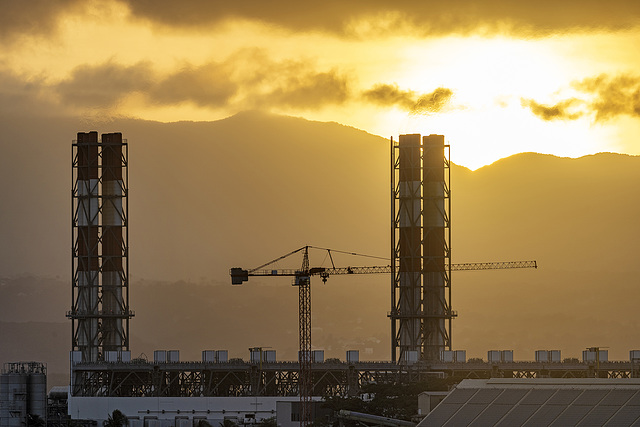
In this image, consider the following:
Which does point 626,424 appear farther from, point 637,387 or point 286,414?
point 286,414

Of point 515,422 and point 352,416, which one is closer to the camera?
point 515,422

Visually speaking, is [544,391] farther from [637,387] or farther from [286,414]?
[286,414]

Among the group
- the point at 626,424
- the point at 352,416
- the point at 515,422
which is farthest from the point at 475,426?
the point at 352,416

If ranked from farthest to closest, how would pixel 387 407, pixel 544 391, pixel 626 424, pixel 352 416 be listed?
pixel 387 407 < pixel 352 416 < pixel 544 391 < pixel 626 424

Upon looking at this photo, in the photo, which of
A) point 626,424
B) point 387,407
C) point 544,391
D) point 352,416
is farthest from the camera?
point 387,407

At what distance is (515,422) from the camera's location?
141750 mm

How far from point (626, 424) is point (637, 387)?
308 inches

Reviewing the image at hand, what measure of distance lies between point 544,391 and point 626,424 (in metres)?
12.7

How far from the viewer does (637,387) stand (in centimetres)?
14288

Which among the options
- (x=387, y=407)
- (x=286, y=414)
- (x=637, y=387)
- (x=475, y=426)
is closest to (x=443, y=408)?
(x=475, y=426)

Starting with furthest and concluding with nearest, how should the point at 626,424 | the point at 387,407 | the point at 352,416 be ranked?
the point at 387,407 < the point at 352,416 < the point at 626,424

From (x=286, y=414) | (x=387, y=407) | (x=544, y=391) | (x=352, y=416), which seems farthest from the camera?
(x=286, y=414)

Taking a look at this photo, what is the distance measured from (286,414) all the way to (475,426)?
5905cm

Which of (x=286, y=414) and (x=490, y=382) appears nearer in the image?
(x=490, y=382)
